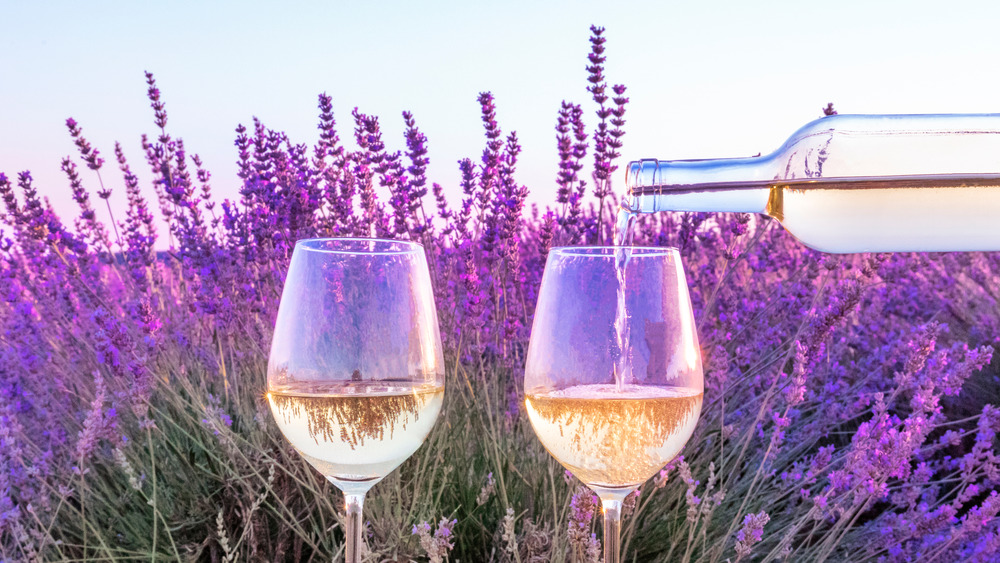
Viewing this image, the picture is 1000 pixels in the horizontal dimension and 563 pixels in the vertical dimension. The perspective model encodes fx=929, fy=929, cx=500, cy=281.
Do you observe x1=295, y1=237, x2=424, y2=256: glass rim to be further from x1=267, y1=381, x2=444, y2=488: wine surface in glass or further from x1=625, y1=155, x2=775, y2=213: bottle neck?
x1=625, y1=155, x2=775, y2=213: bottle neck

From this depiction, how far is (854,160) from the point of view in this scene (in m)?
1.60

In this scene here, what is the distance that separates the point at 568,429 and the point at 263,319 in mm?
1840

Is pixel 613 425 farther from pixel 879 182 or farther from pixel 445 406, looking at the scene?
pixel 445 406

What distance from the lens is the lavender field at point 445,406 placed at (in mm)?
2135

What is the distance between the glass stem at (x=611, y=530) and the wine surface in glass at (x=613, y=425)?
3 cm

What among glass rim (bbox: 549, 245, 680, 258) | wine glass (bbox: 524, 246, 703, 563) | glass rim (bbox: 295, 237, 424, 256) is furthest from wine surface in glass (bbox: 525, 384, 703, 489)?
glass rim (bbox: 295, 237, 424, 256)

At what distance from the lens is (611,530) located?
1399 mm

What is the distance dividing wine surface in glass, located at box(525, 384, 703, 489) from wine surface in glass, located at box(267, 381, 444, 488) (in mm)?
212

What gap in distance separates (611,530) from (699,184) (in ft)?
1.85

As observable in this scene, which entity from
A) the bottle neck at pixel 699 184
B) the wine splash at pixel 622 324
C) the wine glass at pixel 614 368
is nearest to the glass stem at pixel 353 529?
the wine glass at pixel 614 368

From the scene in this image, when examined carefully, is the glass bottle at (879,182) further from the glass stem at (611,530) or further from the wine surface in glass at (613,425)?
the glass stem at (611,530)

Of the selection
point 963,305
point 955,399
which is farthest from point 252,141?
point 963,305

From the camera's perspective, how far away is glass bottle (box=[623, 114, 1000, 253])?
1559 millimetres

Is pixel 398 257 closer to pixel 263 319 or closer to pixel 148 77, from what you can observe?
pixel 263 319
